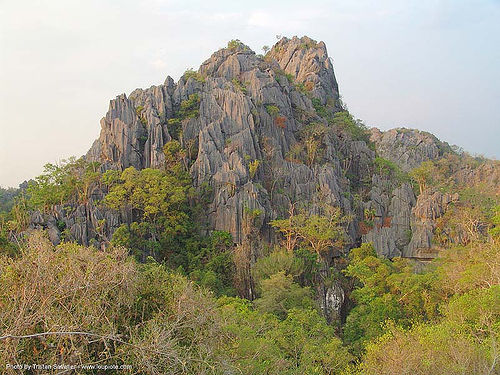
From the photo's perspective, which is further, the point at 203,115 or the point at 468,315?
the point at 203,115

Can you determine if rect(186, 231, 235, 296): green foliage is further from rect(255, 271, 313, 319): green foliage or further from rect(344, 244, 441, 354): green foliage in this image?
rect(344, 244, 441, 354): green foliage

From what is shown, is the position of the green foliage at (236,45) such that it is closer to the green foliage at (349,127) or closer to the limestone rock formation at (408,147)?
the green foliage at (349,127)

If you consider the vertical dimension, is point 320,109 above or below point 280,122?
above

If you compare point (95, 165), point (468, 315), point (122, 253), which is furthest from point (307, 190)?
point (122, 253)

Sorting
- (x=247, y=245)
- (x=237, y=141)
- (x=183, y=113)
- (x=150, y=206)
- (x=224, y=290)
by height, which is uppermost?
(x=183, y=113)

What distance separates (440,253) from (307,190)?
8.76 metres

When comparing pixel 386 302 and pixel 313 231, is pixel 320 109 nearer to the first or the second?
pixel 313 231

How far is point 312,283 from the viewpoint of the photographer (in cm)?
2244

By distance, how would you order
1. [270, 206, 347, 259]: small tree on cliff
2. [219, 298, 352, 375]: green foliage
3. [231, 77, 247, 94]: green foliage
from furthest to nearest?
[231, 77, 247, 94]: green foliage
[270, 206, 347, 259]: small tree on cliff
[219, 298, 352, 375]: green foliage

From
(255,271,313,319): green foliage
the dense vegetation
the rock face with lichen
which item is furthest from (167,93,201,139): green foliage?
(255,271,313,319): green foliage

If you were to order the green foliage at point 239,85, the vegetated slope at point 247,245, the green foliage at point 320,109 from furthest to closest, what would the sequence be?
the green foliage at point 320,109 < the green foliage at point 239,85 < the vegetated slope at point 247,245

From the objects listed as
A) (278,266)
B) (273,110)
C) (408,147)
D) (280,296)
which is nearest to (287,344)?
(280,296)

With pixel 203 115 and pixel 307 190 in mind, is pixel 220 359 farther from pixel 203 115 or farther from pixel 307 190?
pixel 203 115

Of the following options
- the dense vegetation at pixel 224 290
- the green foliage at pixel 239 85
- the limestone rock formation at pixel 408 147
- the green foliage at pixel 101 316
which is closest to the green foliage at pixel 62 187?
the dense vegetation at pixel 224 290
